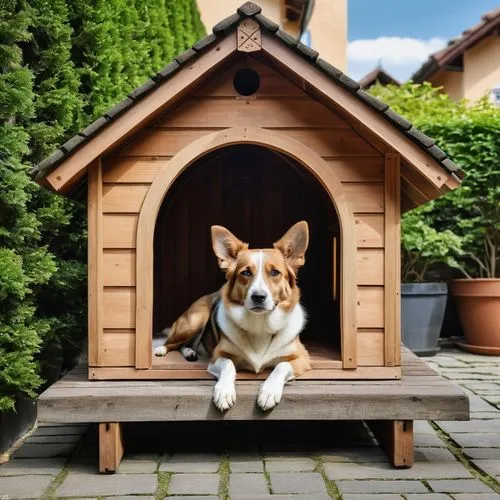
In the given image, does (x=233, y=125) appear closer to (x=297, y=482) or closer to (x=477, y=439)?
(x=297, y=482)

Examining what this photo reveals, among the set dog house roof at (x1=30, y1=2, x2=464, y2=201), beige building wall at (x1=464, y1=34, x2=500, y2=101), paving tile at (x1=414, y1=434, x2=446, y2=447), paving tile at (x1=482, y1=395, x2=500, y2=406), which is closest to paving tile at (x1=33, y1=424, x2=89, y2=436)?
dog house roof at (x1=30, y1=2, x2=464, y2=201)

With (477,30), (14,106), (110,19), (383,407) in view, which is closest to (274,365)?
(383,407)

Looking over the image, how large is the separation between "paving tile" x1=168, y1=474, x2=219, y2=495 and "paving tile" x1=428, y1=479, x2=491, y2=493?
3.24ft

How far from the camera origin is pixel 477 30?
557 inches

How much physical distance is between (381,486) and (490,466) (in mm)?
658

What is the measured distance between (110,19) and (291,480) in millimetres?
3404

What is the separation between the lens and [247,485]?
2803 mm

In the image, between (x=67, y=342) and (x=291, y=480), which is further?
(x=67, y=342)

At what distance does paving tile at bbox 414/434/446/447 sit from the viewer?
3490mm

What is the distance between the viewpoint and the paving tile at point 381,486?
2.73 m

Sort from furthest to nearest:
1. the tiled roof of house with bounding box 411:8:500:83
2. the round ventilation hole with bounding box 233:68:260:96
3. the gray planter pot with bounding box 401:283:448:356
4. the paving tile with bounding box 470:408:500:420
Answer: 1. the tiled roof of house with bounding box 411:8:500:83
2. the gray planter pot with bounding box 401:283:448:356
3. the paving tile with bounding box 470:408:500:420
4. the round ventilation hole with bounding box 233:68:260:96

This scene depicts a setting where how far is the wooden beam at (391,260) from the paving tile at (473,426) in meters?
0.80

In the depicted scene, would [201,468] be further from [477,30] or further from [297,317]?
[477,30]

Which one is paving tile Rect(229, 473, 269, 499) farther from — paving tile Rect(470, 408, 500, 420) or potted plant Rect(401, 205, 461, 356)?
potted plant Rect(401, 205, 461, 356)
